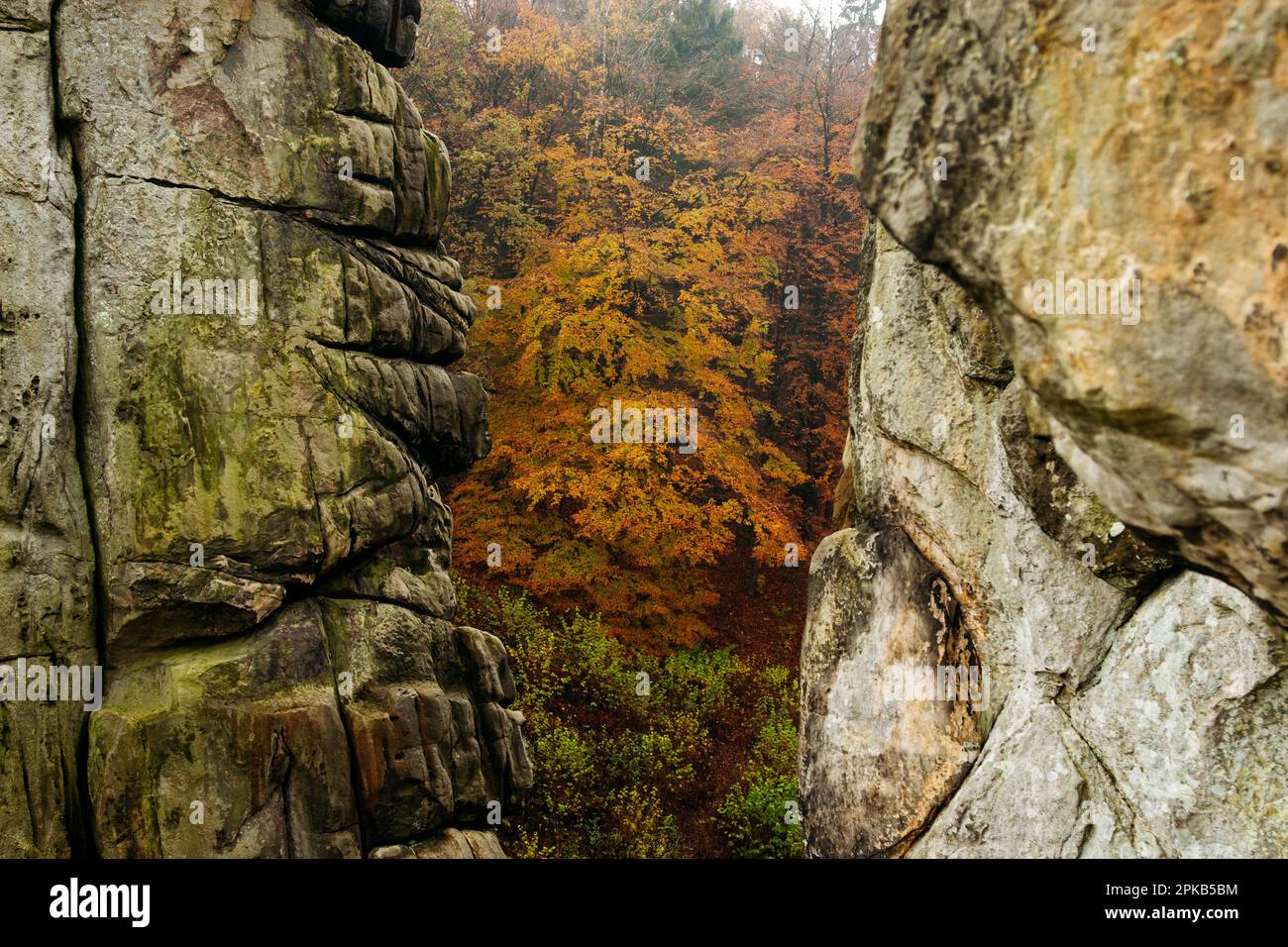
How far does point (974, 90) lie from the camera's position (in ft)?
13.1

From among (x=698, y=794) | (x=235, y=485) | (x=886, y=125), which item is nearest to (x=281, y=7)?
(x=235, y=485)

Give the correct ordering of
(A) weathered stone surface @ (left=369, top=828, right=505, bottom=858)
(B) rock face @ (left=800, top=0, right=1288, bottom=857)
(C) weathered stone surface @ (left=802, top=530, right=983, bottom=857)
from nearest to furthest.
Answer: (B) rock face @ (left=800, top=0, right=1288, bottom=857) < (C) weathered stone surface @ (left=802, top=530, right=983, bottom=857) < (A) weathered stone surface @ (left=369, top=828, right=505, bottom=858)

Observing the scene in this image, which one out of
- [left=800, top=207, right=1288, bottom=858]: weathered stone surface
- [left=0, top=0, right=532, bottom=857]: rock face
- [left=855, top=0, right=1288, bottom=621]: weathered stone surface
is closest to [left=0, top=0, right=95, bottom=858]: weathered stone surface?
[left=0, top=0, right=532, bottom=857]: rock face

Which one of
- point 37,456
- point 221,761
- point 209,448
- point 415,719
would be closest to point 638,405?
point 415,719

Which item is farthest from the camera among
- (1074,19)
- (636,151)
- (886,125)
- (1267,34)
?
(636,151)

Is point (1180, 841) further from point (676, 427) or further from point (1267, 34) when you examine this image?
point (676, 427)

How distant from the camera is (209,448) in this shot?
7.57m

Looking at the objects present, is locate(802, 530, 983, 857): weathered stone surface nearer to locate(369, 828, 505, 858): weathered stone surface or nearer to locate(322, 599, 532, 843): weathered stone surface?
locate(369, 828, 505, 858): weathered stone surface

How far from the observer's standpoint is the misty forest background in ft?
40.7

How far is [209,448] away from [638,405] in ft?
19.5

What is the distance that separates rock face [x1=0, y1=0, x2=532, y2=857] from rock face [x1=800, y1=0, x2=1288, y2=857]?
376cm

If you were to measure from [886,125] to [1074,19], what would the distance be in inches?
36.5

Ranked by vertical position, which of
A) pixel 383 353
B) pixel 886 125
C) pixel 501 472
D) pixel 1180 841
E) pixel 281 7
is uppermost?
pixel 281 7

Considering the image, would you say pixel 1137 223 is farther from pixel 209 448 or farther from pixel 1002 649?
pixel 209 448
